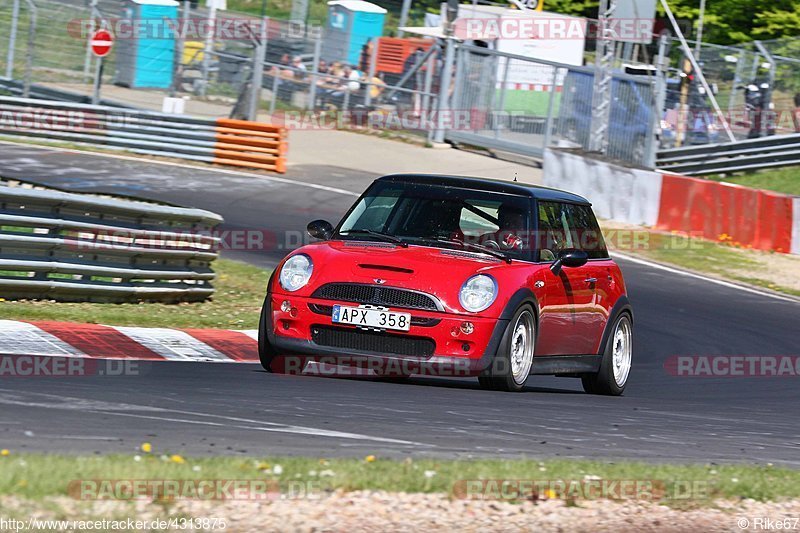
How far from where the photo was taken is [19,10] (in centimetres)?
2650

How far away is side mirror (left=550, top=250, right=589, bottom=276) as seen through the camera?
9.02 meters

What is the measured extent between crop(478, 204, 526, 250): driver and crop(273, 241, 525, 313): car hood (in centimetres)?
34

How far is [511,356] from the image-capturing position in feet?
27.3

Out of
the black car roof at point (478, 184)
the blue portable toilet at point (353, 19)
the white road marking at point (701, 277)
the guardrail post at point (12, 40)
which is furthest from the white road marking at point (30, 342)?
the blue portable toilet at point (353, 19)

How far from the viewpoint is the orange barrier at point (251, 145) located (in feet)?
79.8

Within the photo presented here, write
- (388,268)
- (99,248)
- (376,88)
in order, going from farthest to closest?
(376,88)
(99,248)
(388,268)

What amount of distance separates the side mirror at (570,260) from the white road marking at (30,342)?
3.22m

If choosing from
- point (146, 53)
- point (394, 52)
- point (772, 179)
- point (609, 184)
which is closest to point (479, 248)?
point (609, 184)

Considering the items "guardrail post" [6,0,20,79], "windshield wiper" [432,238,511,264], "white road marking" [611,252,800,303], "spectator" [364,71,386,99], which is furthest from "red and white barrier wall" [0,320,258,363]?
→ "spectator" [364,71,386,99]

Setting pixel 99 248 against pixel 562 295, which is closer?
pixel 562 295

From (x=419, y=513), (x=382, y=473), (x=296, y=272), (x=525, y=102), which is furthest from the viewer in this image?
(x=525, y=102)

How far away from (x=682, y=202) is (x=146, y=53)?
13.0 m

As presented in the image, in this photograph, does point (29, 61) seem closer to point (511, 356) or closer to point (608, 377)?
point (608, 377)

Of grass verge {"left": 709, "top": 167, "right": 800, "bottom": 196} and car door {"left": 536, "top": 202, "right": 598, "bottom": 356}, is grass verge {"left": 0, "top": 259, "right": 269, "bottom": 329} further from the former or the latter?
grass verge {"left": 709, "top": 167, "right": 800, "bottom": 196}
